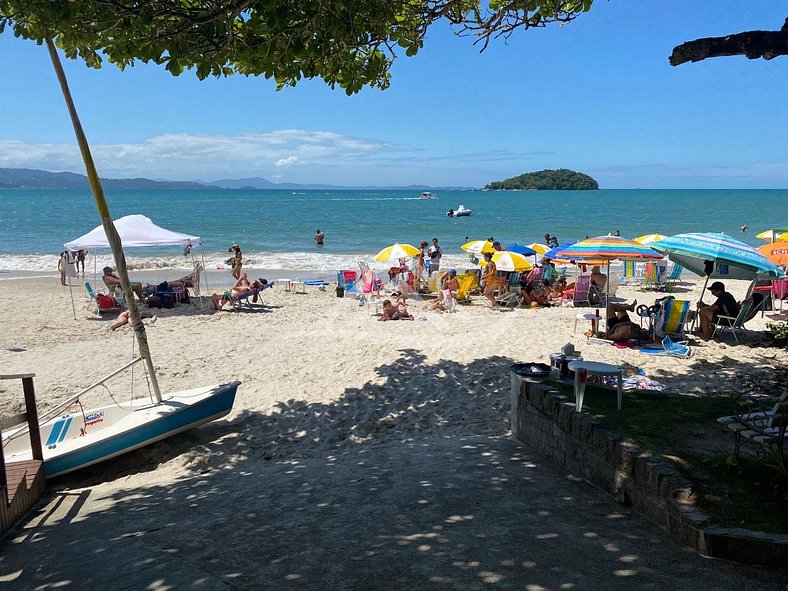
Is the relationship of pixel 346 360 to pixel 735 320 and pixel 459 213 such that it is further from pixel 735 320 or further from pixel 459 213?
pixel 459 213

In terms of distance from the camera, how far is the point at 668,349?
30.2 feet

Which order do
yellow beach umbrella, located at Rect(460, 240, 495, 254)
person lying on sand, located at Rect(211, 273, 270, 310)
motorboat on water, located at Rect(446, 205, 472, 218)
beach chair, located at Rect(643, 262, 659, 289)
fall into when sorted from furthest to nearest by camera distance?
motorboat on water, located at Rect(446, 205, 472, 218)
beach chair, located at Rect(643, 262, 659, 289)
yellow beach umbrella, located at Rect(460, 240, 495, 254)
person lying on sand, located at Rect(211, 273, 270, 310)

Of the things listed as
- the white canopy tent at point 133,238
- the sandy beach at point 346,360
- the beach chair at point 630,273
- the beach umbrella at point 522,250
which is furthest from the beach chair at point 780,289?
the white canopy tent at point 133,238

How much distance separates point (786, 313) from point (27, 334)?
1517cm

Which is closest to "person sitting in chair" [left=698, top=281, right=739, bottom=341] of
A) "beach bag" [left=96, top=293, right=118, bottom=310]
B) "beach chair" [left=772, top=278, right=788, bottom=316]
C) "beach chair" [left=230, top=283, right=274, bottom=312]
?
"beach chair" [left=772, top=278, right=788, bottom=316]

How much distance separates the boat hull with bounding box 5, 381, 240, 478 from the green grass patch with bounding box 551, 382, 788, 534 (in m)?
4.06

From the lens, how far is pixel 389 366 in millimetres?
8820

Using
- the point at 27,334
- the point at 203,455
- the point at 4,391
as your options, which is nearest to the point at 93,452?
the point at 203,455

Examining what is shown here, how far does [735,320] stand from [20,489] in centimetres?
1017

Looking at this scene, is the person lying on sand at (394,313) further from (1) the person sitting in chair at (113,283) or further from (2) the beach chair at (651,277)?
(2) the beach chair at (651,277)

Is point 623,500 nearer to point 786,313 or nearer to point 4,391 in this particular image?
point 4,391

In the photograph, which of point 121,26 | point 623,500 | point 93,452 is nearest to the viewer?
point 623,500

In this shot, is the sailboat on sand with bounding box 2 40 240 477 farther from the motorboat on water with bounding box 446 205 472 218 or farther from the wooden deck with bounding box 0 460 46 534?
the motorboat on water with bounding box 446 205 472 218

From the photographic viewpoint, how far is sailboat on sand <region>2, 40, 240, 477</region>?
20.2ft
